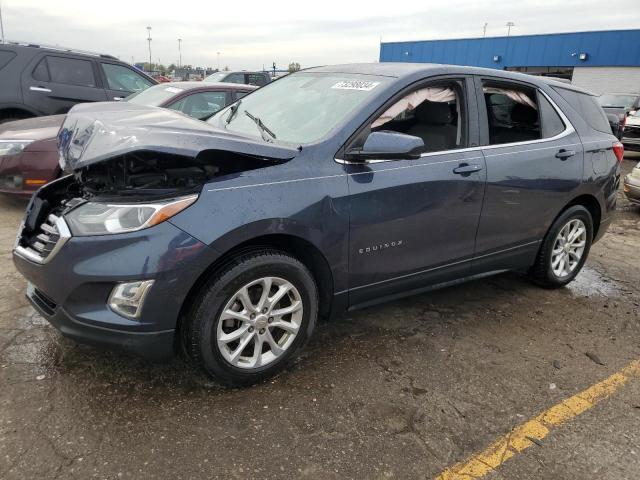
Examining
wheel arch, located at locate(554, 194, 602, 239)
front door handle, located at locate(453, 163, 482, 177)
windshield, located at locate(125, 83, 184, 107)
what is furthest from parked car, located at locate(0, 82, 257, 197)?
wheel arch, located at locate(554, 194, 602, 239)

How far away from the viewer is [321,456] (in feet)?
7.52

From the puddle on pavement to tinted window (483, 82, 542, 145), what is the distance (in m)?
1.49

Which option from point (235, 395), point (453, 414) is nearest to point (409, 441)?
point (453, 414)

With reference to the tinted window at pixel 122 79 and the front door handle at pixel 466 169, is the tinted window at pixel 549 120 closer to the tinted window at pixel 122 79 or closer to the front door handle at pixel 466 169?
the front door handle at pixel 466 169

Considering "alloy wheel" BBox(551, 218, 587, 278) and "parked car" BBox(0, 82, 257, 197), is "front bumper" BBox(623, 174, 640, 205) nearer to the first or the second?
"alloy wheel" BBox(551, 218, 587, 278)

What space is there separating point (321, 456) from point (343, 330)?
1227mm

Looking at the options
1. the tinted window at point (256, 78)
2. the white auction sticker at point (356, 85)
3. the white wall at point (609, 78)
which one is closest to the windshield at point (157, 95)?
the white auction sticker at point (356, 85)

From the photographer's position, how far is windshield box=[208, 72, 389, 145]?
3016mm

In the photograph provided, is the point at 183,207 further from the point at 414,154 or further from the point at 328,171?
the point at 414,154

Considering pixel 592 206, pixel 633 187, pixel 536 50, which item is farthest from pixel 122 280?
pixel 536 50

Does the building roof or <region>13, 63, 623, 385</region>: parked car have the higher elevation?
the building roof

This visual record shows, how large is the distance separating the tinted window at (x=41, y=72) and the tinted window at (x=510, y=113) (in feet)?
21.6

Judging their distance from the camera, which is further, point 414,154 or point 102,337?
point 414,154

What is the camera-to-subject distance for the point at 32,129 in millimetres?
5480
